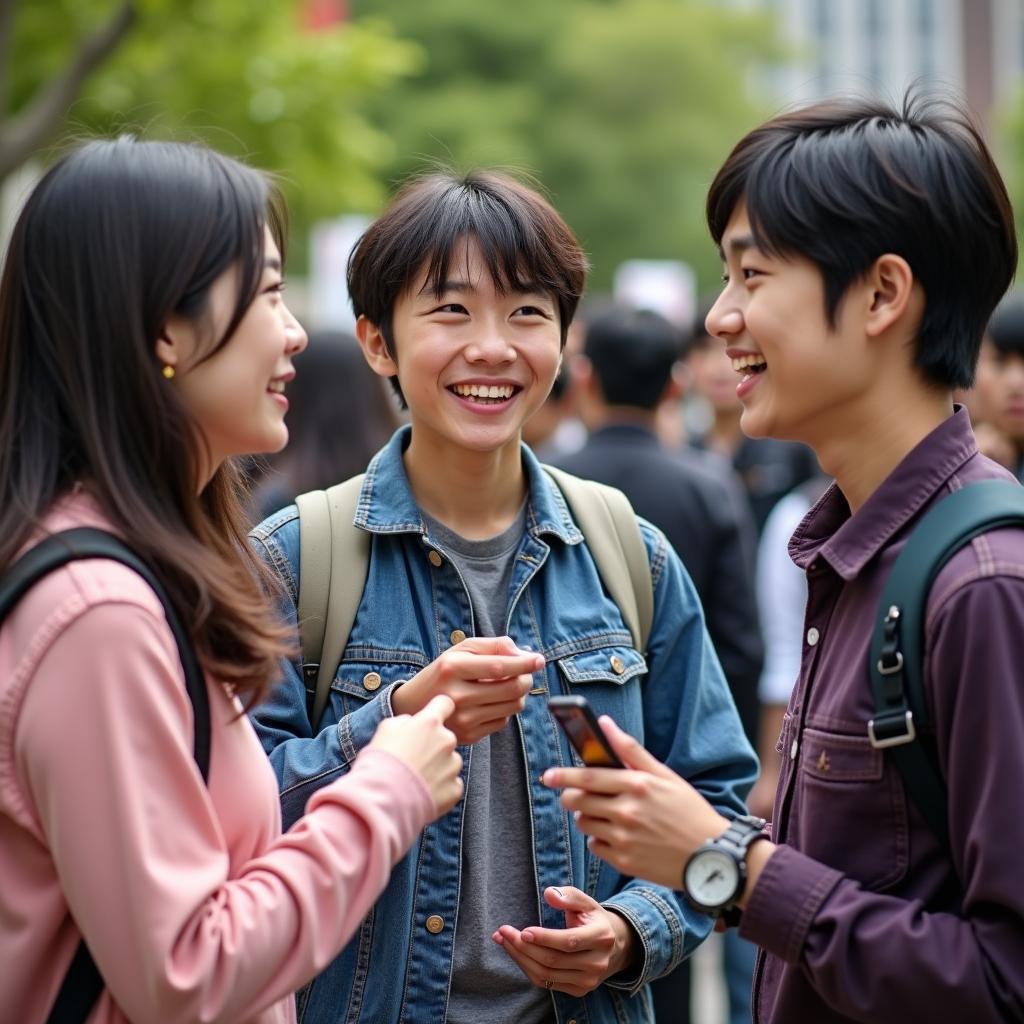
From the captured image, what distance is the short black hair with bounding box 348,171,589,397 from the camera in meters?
2.91

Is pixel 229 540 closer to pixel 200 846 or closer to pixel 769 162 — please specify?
pixel 200 846

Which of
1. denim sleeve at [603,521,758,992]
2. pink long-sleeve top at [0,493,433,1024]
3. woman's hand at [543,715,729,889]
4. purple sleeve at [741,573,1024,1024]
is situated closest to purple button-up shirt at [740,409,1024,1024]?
purple sleeve at [741,573,1024,1024]

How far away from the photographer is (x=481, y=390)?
9.68 ft

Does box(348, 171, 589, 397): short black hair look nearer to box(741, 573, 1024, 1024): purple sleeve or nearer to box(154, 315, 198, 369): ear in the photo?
box(154, 315, 198, 369): ear

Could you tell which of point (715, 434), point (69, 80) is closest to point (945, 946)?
point (715, 434)

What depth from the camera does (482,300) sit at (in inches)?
115

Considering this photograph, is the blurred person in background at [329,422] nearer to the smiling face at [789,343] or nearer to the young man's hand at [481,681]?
the young man's hand at [481,681]

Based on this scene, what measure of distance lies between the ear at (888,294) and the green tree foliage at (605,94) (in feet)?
123

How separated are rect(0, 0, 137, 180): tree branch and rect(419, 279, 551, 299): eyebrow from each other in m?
8.66

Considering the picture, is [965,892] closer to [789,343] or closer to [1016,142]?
[789,343]

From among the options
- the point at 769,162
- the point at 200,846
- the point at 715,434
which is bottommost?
the point at 715,434

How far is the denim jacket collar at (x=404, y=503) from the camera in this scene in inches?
116

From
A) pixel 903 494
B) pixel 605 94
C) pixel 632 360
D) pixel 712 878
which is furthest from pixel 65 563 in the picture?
pixel 605 94

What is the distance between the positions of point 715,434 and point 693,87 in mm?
37964
